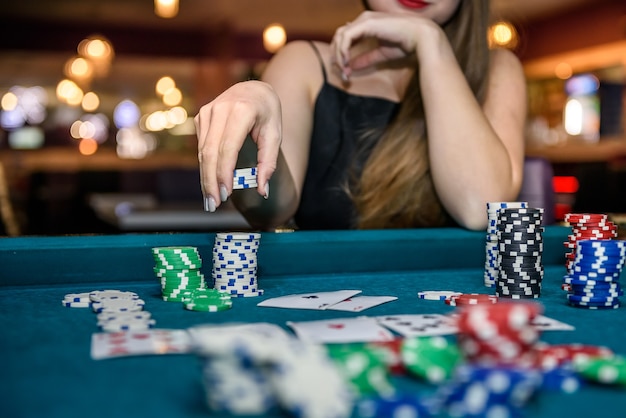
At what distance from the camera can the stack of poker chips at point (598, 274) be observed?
1323mm

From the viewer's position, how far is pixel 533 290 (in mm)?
1439

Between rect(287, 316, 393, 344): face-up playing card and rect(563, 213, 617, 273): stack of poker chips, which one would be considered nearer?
rect(287, 316, 393, 344): face-up playing card

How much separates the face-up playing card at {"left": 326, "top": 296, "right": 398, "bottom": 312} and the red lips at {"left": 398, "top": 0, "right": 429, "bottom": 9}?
116 centimetres

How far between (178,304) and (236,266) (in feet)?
0.51

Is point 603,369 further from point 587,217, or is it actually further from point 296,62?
point 296,62

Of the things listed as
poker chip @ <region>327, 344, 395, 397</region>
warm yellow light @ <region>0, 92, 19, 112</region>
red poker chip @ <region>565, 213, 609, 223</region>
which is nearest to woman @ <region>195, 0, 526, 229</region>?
red poker chip @ <region>565, 213, 609, 223</region>

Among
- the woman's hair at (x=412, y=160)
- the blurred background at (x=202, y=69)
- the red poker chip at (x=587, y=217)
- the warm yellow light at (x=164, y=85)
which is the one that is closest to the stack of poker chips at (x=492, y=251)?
the red poker chip at (x=587, y=217)

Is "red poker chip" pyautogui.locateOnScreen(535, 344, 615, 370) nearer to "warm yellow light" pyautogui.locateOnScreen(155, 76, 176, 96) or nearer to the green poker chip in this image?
the green poker chip

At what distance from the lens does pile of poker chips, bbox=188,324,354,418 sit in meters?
0.73

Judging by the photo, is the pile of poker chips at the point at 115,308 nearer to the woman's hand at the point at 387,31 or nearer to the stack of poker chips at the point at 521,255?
the stack of poker chips at the point at 521,255

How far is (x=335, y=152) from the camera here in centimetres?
241

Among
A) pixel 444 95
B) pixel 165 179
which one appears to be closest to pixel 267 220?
pixel 444 95

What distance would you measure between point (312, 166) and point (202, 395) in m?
1.61

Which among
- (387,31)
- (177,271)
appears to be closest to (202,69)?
(387,31)
